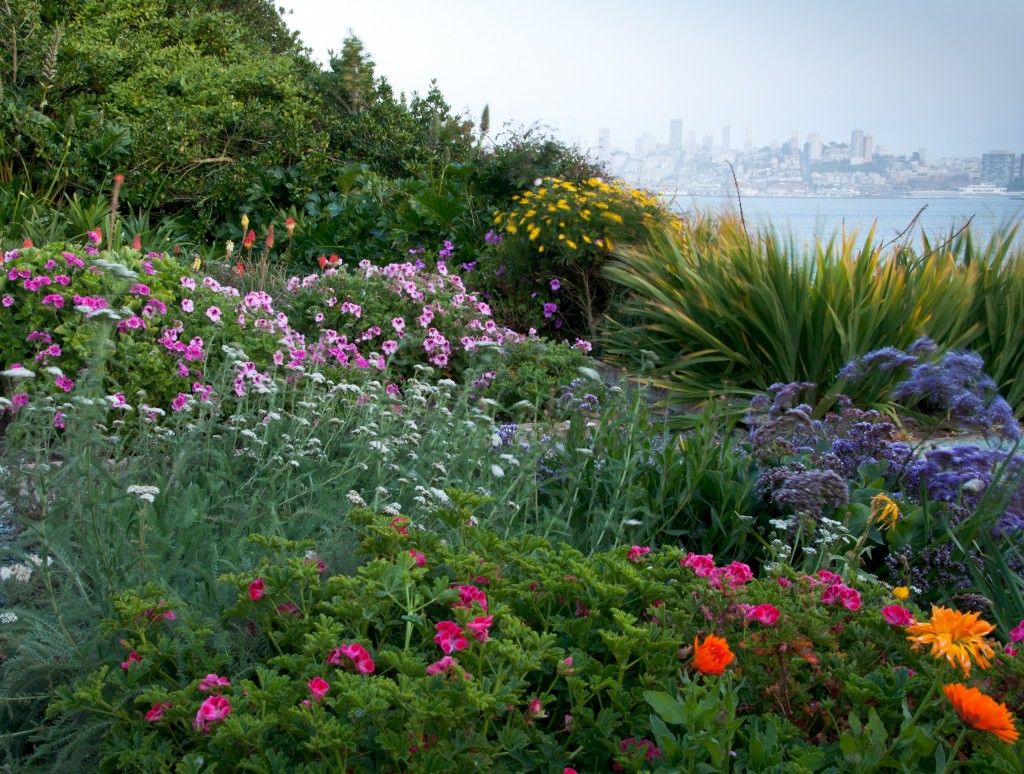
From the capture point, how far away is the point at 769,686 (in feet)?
6.55

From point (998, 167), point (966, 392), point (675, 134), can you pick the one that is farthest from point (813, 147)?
point (966, 392)

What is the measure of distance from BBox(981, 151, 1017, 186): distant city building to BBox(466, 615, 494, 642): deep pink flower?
1090cm

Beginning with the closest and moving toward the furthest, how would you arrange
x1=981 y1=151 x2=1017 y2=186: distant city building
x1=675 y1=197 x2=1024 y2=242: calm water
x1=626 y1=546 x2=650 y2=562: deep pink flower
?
1. x1=626 y1=546 x2=650 y2=562: deep pink flower
2. x1=675 y1=197 x2=1024 y2=242: calm water
3. x1=981 y1=151 x2=1017 y2=186: distant city building

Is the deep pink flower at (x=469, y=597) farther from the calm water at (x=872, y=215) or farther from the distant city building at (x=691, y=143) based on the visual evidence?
the distant city building at (x=691, y=143)

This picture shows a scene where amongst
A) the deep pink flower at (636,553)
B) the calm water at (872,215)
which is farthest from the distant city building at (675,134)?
the deep pink flower at (636,553)

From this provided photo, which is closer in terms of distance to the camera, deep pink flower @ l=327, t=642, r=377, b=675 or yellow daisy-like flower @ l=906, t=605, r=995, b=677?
yellow daisy-like flower @ l=906, t=605, r=995, b=677

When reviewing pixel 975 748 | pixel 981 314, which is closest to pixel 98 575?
pixel 975 748

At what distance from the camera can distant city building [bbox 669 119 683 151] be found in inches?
640

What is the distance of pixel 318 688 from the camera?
1.75 m

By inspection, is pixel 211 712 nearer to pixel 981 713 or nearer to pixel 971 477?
pixel 981 713

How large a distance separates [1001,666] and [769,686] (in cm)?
47

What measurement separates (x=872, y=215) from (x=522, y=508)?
177 inches

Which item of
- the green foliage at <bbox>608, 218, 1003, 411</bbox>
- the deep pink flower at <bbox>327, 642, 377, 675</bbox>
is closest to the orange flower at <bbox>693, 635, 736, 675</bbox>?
the deep pink flower at <bbox>327, 642, 377, 675</bbox>

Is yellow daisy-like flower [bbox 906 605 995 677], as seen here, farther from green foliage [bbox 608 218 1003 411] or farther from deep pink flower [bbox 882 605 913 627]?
green foliage [bbox 608 218 1003 411]
